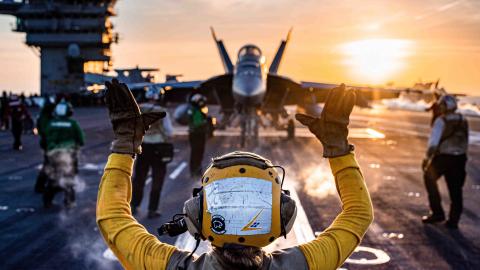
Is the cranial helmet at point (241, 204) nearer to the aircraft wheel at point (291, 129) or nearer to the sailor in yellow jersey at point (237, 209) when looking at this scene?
the sailor in yellow jersey at point (237, 209)

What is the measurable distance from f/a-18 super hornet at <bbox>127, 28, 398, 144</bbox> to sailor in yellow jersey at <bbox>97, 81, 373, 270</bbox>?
1206 centimetres

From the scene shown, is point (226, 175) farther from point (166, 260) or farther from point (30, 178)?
point (30, 178)

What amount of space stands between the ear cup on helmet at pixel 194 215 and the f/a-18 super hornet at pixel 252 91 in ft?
40.4

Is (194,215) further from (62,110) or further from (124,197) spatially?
(62,110)

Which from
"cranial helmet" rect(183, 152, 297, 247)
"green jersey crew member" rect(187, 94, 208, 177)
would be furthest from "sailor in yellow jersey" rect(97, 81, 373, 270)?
"green jersey crew member" rect(187, 94, 208, 177)

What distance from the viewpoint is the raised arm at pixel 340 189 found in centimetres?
212

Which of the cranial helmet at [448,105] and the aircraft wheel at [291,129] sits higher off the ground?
the cranial helmet at [448,105]

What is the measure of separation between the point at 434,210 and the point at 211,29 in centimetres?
2294

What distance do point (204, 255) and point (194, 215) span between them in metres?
0.20

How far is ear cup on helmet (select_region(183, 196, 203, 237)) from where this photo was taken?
6.57ft

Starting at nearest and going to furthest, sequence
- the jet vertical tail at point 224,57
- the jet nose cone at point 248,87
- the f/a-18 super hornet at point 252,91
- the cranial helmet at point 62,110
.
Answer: the cranial helmet at point 62,110
the jet nose cone at point 248,87
the f/a-18 super hornet at point 252,91
the jet vertical tail at point 224,57

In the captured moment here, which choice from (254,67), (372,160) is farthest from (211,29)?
(372,160)

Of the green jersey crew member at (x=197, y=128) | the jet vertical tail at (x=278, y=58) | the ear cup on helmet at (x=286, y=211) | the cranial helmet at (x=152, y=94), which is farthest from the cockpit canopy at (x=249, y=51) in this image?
the ear cup on helmet at (x=286, y=211)

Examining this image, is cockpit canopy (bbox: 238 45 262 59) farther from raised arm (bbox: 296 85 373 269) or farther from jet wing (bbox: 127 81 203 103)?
raised arm (bbox: 296 85 373 269)
